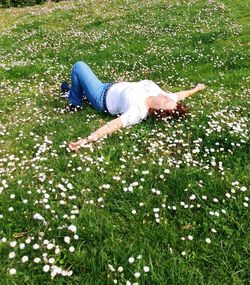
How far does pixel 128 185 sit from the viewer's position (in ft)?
22.4

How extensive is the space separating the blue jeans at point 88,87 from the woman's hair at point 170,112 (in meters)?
1.40

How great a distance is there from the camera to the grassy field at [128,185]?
203 inches

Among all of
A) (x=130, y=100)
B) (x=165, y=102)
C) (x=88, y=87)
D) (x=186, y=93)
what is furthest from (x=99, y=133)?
(x=186, y=93)

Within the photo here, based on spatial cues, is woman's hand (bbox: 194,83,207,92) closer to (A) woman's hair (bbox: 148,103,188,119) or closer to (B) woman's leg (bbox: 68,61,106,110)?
(A) woman's hair (bbox: 148,103,188,119)

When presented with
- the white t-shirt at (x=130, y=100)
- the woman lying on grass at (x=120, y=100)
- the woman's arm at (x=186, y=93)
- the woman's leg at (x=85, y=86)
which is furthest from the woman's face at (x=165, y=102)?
the woman's leg at (x=85, y=86)

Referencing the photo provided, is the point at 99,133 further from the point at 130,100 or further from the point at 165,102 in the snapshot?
the point at 165,102

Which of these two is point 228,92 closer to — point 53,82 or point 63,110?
point 63,110

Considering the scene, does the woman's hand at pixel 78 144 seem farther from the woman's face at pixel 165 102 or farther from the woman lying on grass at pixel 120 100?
the woman's face at pixel 165 102

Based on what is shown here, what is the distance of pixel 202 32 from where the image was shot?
18.5 meters

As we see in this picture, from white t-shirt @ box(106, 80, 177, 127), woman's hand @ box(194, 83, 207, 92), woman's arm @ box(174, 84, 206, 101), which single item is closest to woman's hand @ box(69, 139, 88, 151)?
white t-shirt @ box(106, 80, 177, 127)

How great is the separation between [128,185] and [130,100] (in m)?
2.83

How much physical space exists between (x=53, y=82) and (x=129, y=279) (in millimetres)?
9311

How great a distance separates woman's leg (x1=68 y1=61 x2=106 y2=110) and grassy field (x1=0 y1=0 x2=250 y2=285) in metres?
0.33

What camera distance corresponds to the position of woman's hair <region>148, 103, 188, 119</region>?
9.17m
